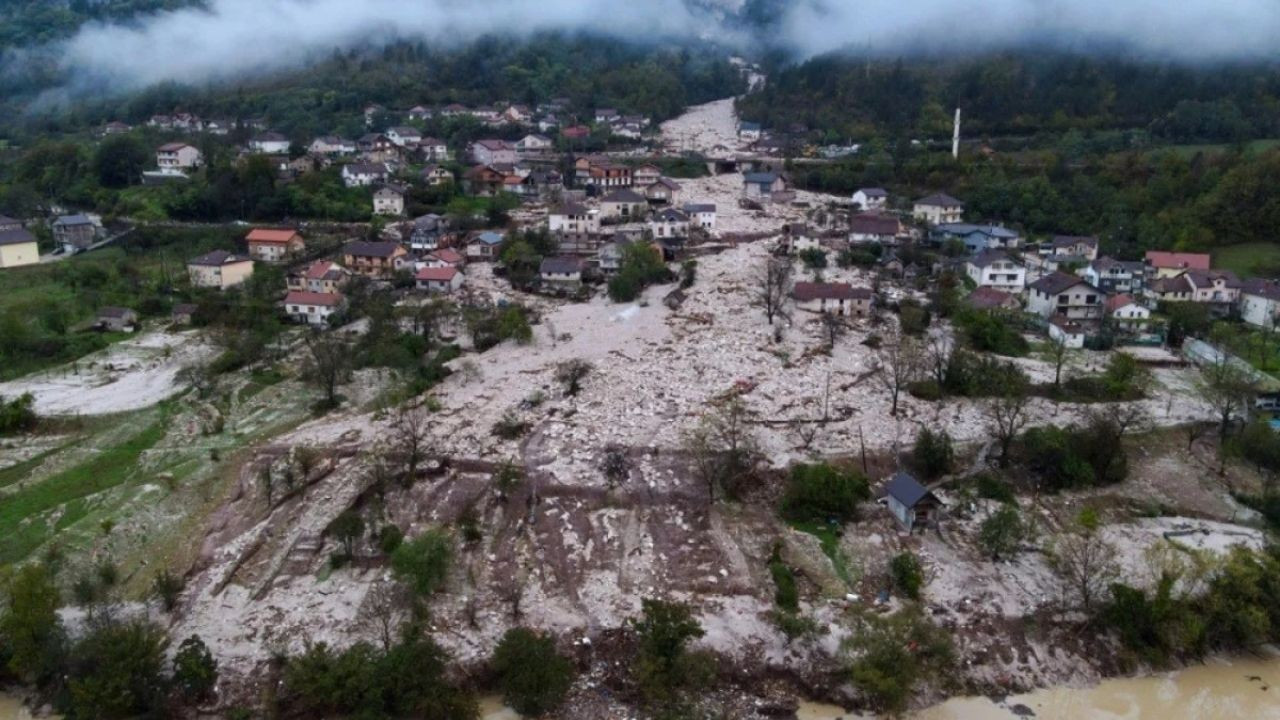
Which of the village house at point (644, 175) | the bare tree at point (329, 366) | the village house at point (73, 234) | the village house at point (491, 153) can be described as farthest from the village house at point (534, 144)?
the bare tree at point (329, 366)

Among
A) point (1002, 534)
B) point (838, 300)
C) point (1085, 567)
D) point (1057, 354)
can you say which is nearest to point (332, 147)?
point (838, 300)

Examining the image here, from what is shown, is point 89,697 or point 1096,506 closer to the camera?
point 89,697

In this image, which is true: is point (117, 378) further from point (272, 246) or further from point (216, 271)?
point (272, 246)

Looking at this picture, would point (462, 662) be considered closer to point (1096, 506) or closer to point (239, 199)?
point (1096, 506)

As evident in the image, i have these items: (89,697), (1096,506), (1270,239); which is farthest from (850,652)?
(1270,239)

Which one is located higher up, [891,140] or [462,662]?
[891,140]

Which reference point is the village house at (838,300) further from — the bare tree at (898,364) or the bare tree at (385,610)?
the bare tree at (385,610)
